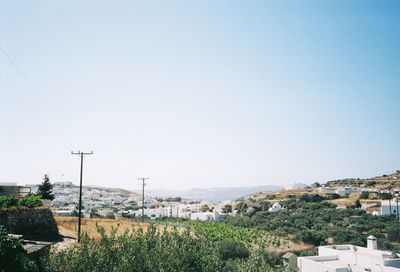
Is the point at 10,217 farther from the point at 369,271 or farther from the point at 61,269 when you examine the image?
the point at 369,271

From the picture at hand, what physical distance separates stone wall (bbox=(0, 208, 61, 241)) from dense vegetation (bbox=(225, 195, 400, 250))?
33.3 meters

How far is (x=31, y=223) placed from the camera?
30.3 metres

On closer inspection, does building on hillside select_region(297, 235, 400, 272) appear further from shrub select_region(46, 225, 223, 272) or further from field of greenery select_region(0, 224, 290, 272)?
shrub select_region(46, 225, 223, 272)

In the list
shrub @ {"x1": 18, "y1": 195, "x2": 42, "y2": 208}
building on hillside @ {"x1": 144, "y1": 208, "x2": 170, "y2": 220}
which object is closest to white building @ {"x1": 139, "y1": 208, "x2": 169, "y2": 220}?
building on hillside @ {"x1": 144, "y1": 208, "x2": 170, "y2": 220}

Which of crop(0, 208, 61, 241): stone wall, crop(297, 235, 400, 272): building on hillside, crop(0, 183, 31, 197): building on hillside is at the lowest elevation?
crop(297, 235, 400, 272): building on hillside

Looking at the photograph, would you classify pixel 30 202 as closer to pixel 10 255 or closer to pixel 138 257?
pixel 138 257

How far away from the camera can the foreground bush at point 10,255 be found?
1156 cm

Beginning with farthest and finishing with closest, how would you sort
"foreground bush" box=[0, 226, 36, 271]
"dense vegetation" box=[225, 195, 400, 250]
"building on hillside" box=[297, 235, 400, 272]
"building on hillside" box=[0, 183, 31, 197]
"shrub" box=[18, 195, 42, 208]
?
"dense vegetation" box=[225, 195, 400, 250] < "building on hillside" box=[0, 183, 31, 197] < "shrub" box=[18, 195, 42, 208] < "building on hillside" box=[297, 235, 400, 272] < "foreground bush" box=[0, 226, 36, 271]

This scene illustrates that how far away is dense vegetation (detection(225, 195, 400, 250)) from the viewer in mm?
48469

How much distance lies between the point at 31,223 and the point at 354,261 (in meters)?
27.0

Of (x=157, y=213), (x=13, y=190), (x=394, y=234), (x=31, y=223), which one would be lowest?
(x=157, y=213)

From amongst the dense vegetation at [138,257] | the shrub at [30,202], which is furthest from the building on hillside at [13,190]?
the dense vegetation at [138,257]

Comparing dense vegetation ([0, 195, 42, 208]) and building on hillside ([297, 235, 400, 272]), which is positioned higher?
dense vegetation ([0, 195, 42, 208])

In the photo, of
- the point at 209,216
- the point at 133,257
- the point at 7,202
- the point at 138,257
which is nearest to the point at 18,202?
the point at 7,202
